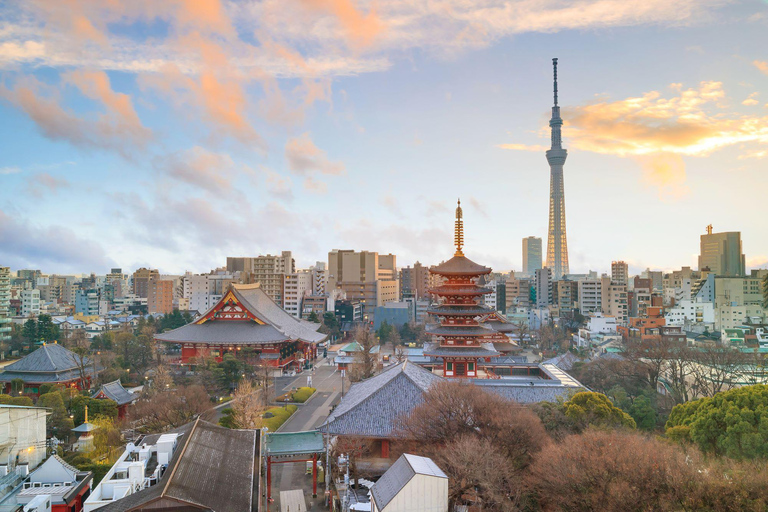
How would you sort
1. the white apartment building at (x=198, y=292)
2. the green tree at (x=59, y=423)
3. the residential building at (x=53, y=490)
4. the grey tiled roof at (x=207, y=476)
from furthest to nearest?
the white apartment building at (x=198, y=292), the green tree at (x=59, y=423), the residential building at (x=53, y=490), the grey tiled roof at (x=207, y=476)

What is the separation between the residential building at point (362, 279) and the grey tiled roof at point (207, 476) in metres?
58.8

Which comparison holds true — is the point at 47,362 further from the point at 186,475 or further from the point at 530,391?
the point at 530,391

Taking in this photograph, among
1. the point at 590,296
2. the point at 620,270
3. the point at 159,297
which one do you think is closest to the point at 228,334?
the point at 159,297

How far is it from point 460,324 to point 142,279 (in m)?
83.3

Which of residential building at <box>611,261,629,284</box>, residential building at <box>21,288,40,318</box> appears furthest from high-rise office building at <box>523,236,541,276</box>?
residential building at <box>21,288,40,318</box>

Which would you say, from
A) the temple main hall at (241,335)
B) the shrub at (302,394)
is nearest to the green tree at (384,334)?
the temple main hall at (241,335)

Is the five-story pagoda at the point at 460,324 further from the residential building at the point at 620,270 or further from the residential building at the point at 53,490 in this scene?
the residential building at the point at 620,270

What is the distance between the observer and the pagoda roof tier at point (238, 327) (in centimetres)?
4428

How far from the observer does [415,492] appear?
46.9 feet

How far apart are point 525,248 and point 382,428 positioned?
16283cm

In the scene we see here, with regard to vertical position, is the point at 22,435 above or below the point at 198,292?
below

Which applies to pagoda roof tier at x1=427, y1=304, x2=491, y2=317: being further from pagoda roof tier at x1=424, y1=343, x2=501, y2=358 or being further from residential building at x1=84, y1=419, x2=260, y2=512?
residential building at x1=84, y1=419, x2=260, y2=512

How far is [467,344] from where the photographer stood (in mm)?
Answer: 32875

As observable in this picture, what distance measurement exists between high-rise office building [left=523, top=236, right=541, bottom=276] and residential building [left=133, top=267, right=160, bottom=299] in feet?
374
